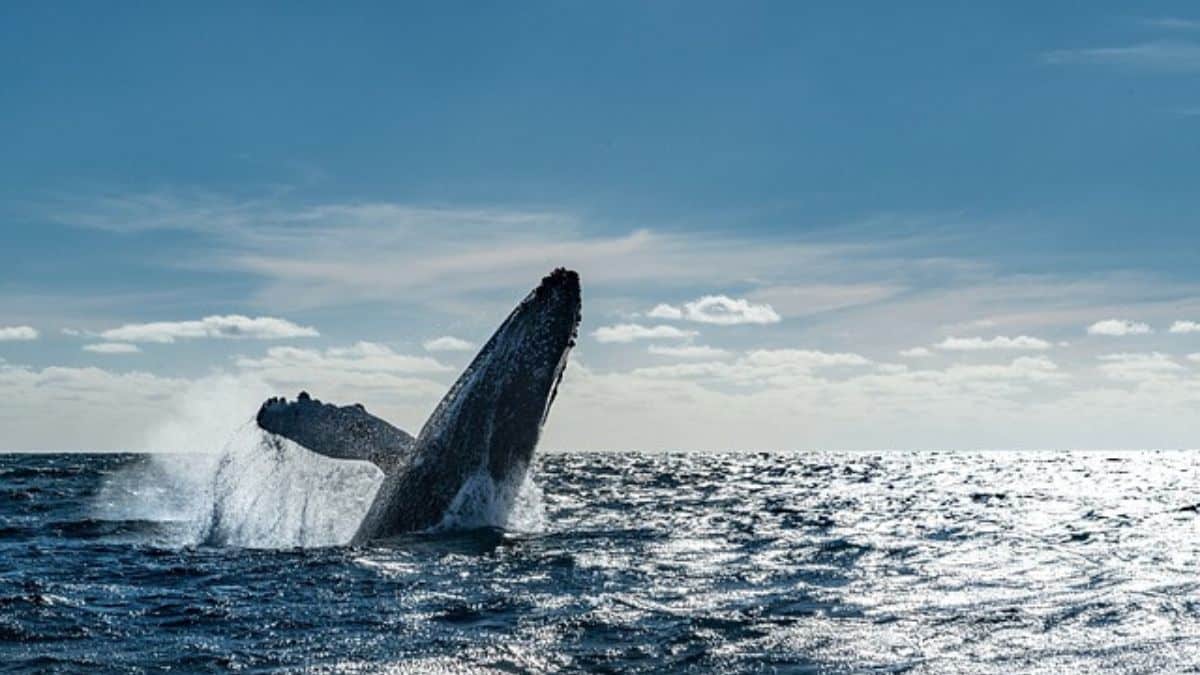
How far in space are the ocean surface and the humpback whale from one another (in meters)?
0.44

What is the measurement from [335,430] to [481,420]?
1708mm

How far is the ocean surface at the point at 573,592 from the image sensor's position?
7406 mm

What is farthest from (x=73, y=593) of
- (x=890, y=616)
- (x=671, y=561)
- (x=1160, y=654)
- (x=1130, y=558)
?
(x=1130, y=558)

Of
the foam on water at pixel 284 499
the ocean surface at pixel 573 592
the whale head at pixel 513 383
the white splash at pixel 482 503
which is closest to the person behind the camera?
the ocean surface at pixel 573 592

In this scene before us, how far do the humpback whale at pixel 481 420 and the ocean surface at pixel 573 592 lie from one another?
44 cm

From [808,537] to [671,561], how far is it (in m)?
4.32

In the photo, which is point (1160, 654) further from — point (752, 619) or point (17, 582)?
point (17, 582)

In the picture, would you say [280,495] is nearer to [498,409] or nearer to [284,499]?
[284,499]

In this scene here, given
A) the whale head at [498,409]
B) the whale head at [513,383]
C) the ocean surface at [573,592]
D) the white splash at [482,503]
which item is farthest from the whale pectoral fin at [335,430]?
the ocean surface at [573,592]

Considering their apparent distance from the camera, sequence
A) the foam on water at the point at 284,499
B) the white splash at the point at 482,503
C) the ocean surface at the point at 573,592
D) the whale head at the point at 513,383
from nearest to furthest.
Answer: the ocean surface at the point at 573,592 → the whale head at the point at 513,383 → the white splash at the point at 482,503 → the foam on water at the point at 284,499

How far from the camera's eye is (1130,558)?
13.2m

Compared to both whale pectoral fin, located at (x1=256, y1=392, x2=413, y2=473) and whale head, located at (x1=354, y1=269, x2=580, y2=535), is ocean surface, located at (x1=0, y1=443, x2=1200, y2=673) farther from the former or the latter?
whale pectoral fin, located at (x1=256, y1=392, x2=413, y2=473)

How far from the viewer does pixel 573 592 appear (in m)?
9.90

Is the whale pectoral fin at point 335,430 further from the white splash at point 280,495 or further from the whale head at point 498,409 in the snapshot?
the white splash at point 280,495
